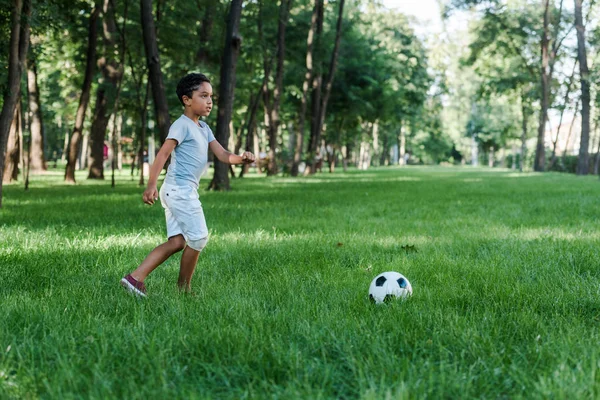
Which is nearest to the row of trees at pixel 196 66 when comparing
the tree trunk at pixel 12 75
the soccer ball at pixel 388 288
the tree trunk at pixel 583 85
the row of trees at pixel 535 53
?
the tree trunk at pixel 12 75

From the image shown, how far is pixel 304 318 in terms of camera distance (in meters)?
3.47

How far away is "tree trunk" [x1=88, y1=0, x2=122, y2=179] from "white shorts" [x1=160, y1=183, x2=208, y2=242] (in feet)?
51.3

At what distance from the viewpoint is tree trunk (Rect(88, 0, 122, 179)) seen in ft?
64.8

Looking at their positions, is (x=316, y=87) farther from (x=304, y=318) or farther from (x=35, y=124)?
(x=304, y=318)

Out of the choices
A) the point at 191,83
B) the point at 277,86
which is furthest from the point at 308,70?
the point at 191,83

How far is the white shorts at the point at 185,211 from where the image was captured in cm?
417

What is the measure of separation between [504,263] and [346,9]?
29649 millimetres

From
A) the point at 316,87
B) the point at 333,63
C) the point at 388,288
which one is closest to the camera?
the point at 388,288

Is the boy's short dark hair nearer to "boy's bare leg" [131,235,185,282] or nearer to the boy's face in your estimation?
the boy's face

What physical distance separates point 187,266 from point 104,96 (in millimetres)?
18936

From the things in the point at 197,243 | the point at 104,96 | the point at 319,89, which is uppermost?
the point at 319,89

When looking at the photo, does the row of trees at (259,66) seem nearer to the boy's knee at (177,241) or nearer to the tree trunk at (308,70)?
the tree trunk at (308,70)

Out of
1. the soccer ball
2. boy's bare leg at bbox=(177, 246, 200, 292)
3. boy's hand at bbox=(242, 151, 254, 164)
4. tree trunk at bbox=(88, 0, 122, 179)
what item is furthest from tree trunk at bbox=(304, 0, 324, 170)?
the soccer ball

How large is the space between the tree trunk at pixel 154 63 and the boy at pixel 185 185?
9463 mm
